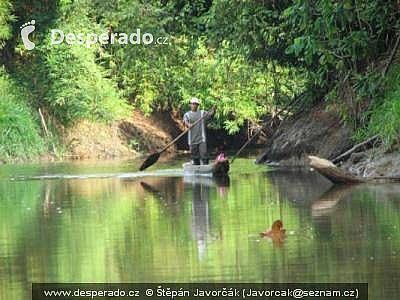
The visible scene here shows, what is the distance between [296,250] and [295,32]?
15.0 m

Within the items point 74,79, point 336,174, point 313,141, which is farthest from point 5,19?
point 336,174

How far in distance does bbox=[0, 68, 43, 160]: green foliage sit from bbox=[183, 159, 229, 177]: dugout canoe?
12827mm

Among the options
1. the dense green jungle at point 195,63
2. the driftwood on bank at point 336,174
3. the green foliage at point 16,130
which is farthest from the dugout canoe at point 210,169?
the green foliage at point 16,130

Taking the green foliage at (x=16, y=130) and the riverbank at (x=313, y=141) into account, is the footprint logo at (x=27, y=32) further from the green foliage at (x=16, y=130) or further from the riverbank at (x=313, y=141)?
the riverbank at (x=313, y=141)

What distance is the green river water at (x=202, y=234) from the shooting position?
9984 mm

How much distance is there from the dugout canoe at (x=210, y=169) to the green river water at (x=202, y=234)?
1939mm

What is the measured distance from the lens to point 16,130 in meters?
38.3

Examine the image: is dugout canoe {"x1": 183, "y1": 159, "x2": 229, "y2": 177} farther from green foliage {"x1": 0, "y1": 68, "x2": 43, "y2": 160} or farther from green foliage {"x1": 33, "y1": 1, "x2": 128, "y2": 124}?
green foliage {"x1": 33, "y1": 1, "x2": 128, "y2": 124}

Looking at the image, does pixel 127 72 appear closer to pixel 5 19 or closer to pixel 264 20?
pixel 5 19

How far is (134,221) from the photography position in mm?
14812

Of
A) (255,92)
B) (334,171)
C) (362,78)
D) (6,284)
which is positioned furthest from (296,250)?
(255,92)

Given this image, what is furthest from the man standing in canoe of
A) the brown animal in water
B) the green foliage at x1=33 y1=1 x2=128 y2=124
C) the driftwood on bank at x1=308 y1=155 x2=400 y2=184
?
the green foliage at x1=33 y1=1 x2=128 y2=124

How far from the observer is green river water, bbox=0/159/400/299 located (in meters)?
9.98

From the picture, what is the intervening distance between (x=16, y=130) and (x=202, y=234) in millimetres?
26072
